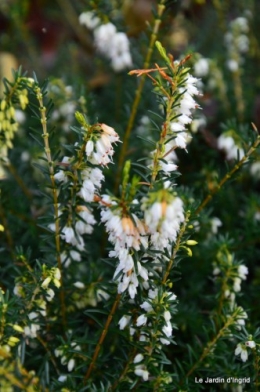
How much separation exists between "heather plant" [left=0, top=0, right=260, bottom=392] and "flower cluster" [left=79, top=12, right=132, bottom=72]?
0.4 inches

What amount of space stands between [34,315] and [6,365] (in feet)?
1.64

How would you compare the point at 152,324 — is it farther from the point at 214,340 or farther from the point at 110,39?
the point at 110,39

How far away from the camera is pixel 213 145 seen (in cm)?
335

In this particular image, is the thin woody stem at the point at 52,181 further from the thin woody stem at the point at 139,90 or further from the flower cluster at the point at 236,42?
the flower cluster at the point at 236,42

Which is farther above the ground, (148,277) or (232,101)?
(232,101)

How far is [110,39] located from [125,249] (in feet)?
5.44

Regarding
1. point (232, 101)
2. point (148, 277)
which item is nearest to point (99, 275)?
point (148, 277)

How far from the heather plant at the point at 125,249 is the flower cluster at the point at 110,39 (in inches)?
0.4

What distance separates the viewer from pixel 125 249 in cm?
164

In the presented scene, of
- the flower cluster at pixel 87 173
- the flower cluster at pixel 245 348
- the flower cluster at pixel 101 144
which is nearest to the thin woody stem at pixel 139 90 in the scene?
the flower cluster at pixel 87 173

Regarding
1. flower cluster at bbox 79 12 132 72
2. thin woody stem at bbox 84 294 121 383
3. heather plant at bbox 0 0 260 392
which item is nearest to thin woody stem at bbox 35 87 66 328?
heather plant at bbox 0 0 260 392

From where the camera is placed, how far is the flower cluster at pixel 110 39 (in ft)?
9.24

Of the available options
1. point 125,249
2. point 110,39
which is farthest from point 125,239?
point 110,39

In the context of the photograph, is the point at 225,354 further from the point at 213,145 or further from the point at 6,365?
the point at 213,145
